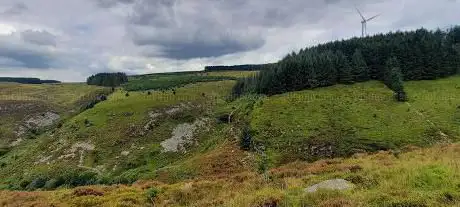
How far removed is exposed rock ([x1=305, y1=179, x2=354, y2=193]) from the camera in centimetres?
1872

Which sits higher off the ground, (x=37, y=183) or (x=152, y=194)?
(x=152, y=194)

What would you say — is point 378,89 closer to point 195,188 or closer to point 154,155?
point 154,155

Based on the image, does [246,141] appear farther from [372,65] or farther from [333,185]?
[372,65]

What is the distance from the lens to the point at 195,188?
2498 cm

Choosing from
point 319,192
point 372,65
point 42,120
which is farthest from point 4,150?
point 319,192

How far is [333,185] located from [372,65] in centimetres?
11287

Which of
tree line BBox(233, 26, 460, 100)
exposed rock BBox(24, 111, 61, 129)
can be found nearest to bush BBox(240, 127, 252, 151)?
tree line BBox(233, 26, 460, 100)

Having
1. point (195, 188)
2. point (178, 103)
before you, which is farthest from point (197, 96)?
point (195, 188)

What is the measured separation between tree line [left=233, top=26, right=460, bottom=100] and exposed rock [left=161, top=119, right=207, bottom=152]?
77.7 ft

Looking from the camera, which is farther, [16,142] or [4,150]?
[16,142]

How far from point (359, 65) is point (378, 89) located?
14.0 m

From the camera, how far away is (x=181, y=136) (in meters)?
100

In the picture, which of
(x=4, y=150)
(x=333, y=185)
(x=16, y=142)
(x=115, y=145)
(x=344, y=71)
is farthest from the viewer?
(x=16, y=142)

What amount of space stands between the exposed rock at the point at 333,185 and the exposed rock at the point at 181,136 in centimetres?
7274
